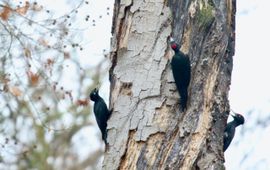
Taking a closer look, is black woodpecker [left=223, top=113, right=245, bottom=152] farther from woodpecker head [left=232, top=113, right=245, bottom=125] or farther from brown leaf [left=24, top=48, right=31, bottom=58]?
brown leaf [left=24, top=48, right=31, bottom=58]

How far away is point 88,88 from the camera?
8.22 m

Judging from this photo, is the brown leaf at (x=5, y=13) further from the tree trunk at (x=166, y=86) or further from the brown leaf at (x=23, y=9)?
the tree trunk at (x=166, y=86)

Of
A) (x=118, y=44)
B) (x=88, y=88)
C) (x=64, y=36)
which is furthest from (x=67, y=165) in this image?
(x=118, y=44)

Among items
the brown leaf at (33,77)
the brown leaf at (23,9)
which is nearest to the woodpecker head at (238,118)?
the brown leaf at (33,77)

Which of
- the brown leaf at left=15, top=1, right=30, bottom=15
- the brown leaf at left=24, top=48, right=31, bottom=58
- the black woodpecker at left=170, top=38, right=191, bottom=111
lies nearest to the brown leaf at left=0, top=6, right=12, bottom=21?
the brown leaf at left=15, top=1, right=30, bottom=15

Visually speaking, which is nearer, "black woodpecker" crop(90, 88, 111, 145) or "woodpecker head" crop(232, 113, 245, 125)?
"black woodpecker" crop(90, 88, 111, 145)

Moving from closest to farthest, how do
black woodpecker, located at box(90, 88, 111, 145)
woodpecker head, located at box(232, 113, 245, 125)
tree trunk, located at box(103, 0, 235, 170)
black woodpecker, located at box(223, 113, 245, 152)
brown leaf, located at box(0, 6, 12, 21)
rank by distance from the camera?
tree trunk, located at box(103, 0, 235, 170)
black woodpecker, located at box(90, 88, 111, 145)
black woodpecker, located at box(223, 113, 245, 152)
woodpecker head, located at box(232, 113, 245, 125)
brown leaf, located at box(0, 6, 12, 21)

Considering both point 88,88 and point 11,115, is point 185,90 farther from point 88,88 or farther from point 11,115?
point 88,88

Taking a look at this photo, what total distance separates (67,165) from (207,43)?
583cm

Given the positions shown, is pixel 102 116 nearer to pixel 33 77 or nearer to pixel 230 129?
pixel 230 129

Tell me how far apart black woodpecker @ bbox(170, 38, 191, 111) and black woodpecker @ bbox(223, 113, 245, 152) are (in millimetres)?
544

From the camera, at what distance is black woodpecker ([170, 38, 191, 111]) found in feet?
9.56

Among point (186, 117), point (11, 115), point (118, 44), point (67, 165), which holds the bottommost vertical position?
point (67, 165)

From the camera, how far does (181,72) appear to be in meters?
2.90
